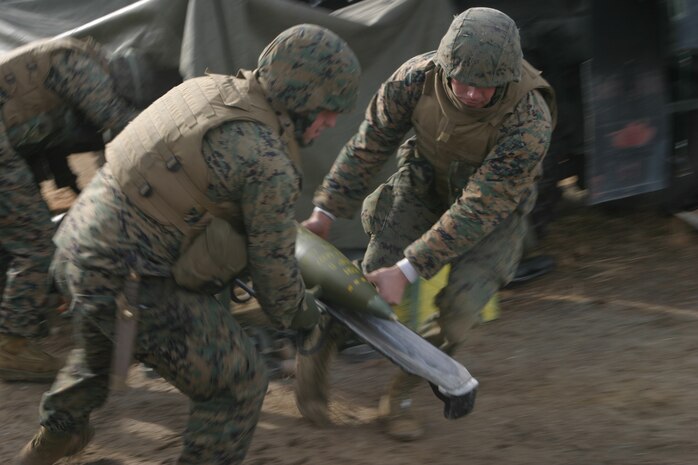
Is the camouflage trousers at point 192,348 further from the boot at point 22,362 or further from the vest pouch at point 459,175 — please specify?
the boot at point 22,362

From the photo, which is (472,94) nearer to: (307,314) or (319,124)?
(319,124)

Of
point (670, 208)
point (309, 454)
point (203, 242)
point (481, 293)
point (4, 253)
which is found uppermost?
point (203, 242)

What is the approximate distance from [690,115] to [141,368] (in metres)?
3.42

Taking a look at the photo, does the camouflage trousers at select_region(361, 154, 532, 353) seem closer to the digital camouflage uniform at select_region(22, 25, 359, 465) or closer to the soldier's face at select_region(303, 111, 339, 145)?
the digital camouflage uniform at select_region(22, 25, 359, 465)

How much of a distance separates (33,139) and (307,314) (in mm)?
2015

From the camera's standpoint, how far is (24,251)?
181 inches

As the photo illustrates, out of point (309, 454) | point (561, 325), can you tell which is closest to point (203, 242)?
point (309, 454)

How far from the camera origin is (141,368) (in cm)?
472

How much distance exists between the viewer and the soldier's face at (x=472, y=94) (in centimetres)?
360

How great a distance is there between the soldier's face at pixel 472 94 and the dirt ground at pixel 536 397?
4.43ft

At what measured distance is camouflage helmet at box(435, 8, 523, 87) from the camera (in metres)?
3.50

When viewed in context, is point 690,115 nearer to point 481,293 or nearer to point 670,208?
point 670,208

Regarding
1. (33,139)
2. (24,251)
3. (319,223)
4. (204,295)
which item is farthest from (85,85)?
(204,295)

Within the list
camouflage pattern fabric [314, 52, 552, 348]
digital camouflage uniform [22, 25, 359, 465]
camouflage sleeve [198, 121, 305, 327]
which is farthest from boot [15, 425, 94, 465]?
camouflage pattern fabric [314, 52, 552, 348]
